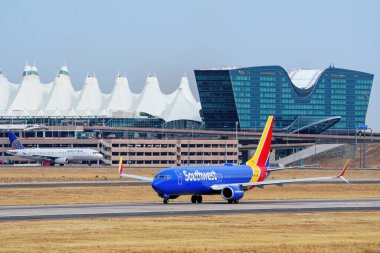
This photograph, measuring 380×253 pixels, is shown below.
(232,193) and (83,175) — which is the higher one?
(232,193)

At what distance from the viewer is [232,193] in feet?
230

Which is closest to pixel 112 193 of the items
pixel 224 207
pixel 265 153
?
pixel 265 153

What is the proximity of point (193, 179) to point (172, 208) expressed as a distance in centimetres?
655

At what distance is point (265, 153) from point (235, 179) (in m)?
5.34

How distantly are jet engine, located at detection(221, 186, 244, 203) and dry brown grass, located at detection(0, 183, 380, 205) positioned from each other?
21.9 ft

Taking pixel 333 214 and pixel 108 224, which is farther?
pixel 333 214

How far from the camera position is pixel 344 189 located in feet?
294

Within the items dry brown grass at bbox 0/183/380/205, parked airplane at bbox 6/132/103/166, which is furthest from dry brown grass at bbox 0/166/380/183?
parked airplane at bbox 6/132/103/166

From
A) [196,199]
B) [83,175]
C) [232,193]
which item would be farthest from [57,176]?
[232,193]

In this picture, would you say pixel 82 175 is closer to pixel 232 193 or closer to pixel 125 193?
pixel 125 193

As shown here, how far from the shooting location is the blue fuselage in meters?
69.2

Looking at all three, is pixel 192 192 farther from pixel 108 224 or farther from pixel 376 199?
pixel 108 224

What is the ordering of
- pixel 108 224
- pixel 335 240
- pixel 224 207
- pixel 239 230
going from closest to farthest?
pixel 335 240
pixel 239 230
pixel 108 224
pixel 224 207

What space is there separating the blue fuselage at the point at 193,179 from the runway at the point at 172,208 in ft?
3.29
